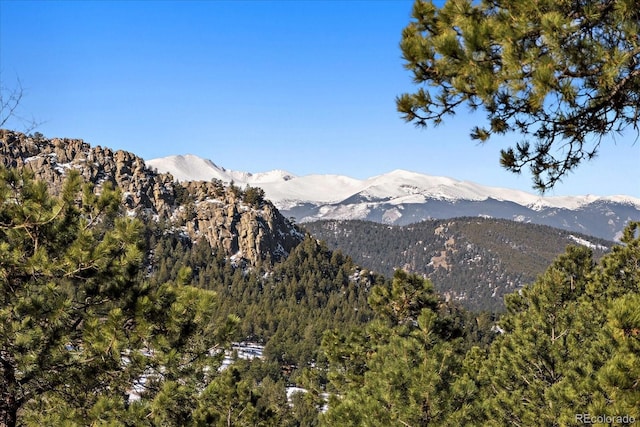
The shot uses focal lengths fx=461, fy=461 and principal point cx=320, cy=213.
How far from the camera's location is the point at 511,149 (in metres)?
8.86

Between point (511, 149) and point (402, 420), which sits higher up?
point (511, 149)

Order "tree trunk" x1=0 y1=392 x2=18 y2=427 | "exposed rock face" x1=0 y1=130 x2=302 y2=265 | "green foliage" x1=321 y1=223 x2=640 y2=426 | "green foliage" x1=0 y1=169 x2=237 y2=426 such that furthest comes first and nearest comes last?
"exposed rock face" x1=0 y1=130 x2=302 y2=265, "tree trunk" x1=0 y1=392 x2=18 y2=427, "green foliage" x1=0 y1=169 x2=237 y2=426, "green foliage" x1=321 y1=223 x2=640 y2=426

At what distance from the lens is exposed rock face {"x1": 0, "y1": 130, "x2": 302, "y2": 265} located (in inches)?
7259

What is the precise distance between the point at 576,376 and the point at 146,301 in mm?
11704

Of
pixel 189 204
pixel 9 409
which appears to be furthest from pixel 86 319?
pixel 189 204

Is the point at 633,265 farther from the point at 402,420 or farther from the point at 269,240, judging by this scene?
the point at 269,240

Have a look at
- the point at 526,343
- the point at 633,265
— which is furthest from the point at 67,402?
the point at 633,265

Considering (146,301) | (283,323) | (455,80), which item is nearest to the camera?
(455,80)

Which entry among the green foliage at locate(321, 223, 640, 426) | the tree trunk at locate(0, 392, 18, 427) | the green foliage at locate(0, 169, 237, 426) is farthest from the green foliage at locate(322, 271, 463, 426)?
the tree trunk at locate(0, 392, 18, 427)

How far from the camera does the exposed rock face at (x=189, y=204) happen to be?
18438cm

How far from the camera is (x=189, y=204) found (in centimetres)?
19325

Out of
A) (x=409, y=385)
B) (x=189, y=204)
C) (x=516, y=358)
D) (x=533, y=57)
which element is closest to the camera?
(x=533, y=57)

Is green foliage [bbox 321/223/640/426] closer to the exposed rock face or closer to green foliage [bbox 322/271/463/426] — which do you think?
green foliage [bbox 322/271/463/426]

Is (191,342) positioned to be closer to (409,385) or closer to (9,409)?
(9,409)
